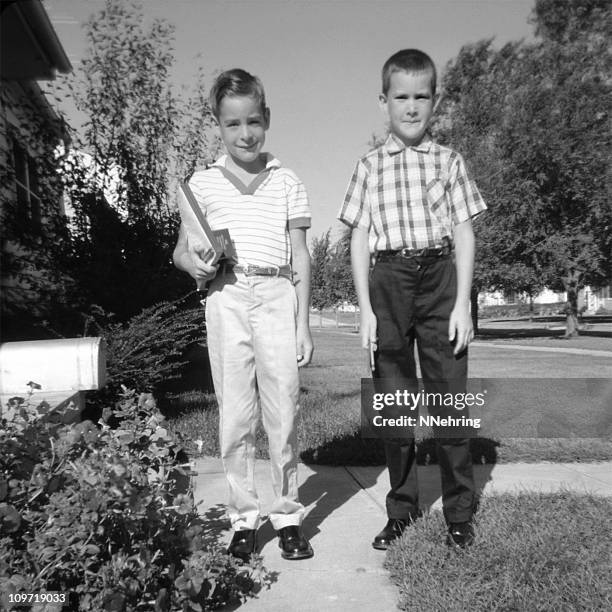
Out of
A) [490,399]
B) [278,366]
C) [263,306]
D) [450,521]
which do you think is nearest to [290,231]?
[263,306]

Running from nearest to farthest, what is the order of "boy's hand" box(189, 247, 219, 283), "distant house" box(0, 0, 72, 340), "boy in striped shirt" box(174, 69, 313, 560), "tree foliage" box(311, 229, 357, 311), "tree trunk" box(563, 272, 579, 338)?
"boy's hand" box(189, 247, 219, 283), "boy in striped shirt" box(174, 69, 313, 560), "distant house" box(0, 0, 72, 340), "tree trunk" box(563, 272, 579, 338), "tree foliage" box(311, 229, 357, 311)

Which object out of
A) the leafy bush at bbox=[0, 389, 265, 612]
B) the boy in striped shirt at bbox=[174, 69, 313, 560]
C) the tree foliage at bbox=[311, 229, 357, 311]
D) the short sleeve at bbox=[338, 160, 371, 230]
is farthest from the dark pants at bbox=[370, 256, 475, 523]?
the tree foliage at bbox=[311, 229, 357, 311]

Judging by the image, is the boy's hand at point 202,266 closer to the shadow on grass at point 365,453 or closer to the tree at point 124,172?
the shadow on grass at point 365,453

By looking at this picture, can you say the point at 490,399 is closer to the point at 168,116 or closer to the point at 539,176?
the point at 168,116

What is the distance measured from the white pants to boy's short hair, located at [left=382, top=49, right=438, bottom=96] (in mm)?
983

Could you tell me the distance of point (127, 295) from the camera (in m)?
6.53

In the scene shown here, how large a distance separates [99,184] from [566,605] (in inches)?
243

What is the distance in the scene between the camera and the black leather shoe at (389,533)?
2547 mm

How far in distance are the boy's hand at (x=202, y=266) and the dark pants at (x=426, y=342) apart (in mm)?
699

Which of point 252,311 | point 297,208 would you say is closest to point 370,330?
point 252,311

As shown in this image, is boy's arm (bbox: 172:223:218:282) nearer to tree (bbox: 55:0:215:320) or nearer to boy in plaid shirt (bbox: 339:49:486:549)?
boy in plaid shirt (bbox: 339:49:486:549)

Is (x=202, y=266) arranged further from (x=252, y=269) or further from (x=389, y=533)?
(x=389, y=533)

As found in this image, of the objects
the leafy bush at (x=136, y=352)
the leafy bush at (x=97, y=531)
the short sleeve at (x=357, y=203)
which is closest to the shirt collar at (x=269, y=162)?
the short sleeve at (x=357, y=203)

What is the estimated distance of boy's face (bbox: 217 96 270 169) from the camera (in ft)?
8.13
